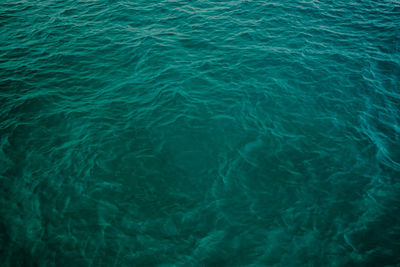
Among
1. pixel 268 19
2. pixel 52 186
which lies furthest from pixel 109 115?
pixel 268 19

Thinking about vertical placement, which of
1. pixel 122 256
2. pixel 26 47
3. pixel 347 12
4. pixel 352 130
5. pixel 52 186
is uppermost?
pixel 347 12

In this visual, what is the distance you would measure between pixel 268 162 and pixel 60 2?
24.7m

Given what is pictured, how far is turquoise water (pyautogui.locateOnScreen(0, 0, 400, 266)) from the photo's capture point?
9.96 meters

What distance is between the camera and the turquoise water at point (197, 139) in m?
9.96

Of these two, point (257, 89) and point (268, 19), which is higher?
point (268, 19)

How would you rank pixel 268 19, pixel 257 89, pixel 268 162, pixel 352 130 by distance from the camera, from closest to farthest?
pixel 268 162 → pixel 352 130 → pixel 257 89 → pixel 268 19

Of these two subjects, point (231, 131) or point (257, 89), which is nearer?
point (231, 131)

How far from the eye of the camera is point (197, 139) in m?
13.6

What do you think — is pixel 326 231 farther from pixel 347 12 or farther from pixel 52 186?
pixel 347 12

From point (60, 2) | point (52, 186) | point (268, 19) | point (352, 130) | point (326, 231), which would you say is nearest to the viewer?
point (326, 231)

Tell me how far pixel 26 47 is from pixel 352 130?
911 inches

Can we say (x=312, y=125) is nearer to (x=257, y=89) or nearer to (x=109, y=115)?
(x=257, y=89)

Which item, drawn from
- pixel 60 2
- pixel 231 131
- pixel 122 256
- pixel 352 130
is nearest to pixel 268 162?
pixel 231 131

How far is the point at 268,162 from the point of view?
12.5 meters
